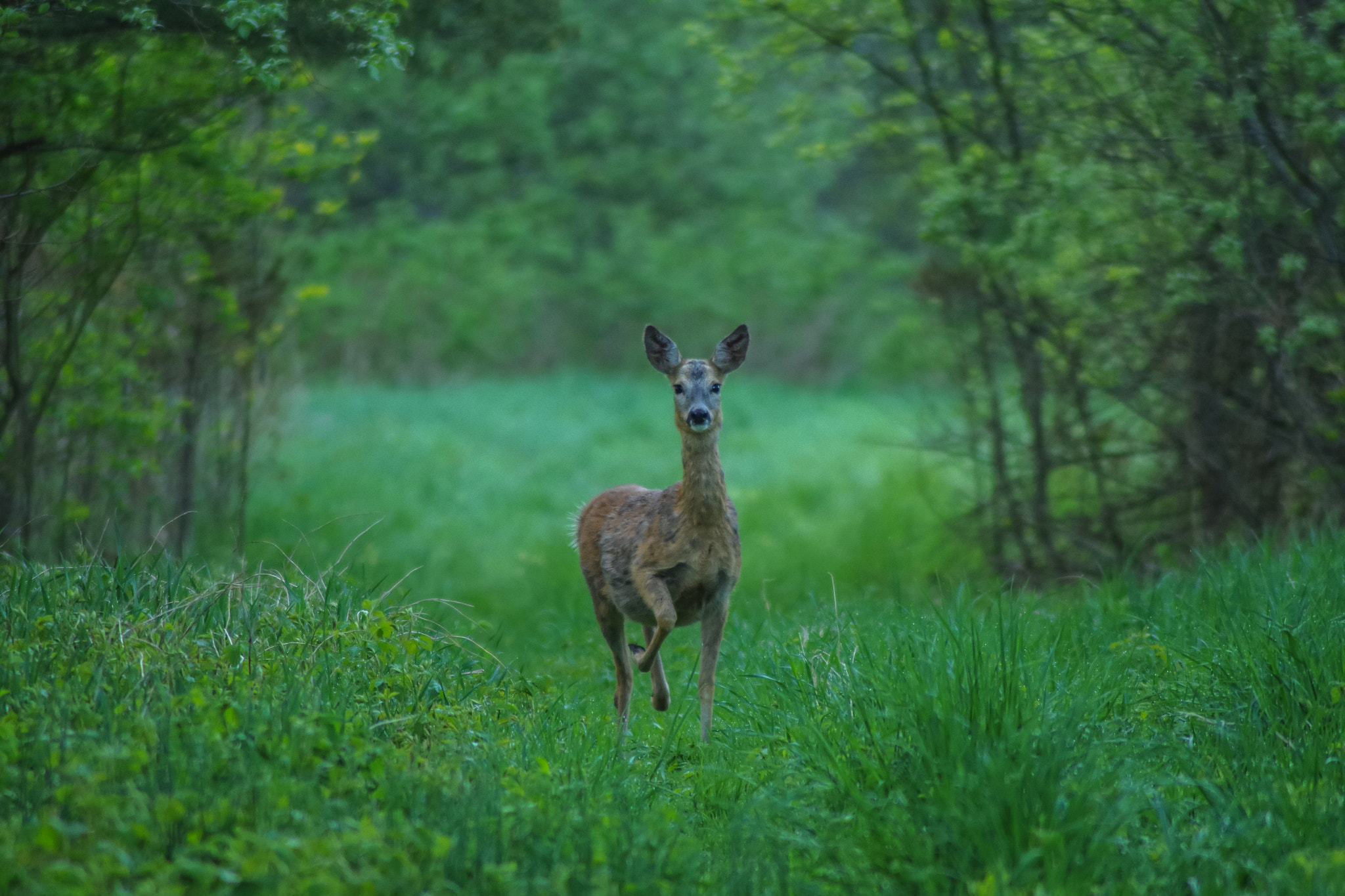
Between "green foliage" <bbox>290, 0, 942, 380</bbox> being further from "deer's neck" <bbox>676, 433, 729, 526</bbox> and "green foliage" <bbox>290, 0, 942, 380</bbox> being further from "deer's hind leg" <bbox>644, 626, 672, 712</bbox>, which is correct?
"deer's hind leg" <bbox>644, 626, 672, 712</bbox>

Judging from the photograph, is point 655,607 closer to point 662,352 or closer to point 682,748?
point 682,748

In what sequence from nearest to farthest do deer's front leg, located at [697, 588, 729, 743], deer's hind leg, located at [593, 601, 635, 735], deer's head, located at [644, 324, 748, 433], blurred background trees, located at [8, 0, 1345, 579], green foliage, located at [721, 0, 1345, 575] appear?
deer's front leg, located at [697, 588, 729, 743]
deer's head, located at [644, 324, 748, 433]
deer's hind leg, located at [593, 601, 635, 735]
blurred background trees, located at [8, 0, 1345, 579]
green foliage, located at [721, 0, 1345, 575]

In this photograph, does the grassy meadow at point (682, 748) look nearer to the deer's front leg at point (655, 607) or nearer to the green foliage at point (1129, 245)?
the deer's front leg at point (655, 607)

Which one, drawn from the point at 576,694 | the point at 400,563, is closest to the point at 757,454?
the point at 400,563

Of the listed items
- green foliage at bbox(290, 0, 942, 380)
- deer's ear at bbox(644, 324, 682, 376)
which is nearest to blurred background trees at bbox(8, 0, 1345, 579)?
deer's ear at bbox(644, 324, 682, 376)

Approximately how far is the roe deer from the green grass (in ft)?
2.61

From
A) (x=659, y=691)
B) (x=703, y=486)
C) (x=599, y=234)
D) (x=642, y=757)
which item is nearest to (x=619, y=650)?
(x=659, y=691)

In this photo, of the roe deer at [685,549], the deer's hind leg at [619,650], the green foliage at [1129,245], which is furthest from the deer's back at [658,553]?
the green foliage at [1129,245]

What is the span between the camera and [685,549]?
6.14 metres

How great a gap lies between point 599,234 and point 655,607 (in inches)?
1164

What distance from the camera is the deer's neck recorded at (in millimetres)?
6191

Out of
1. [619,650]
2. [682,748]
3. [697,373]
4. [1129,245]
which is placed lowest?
[682,748]

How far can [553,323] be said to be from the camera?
106ft

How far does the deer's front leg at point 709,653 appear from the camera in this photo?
5.77 metres
